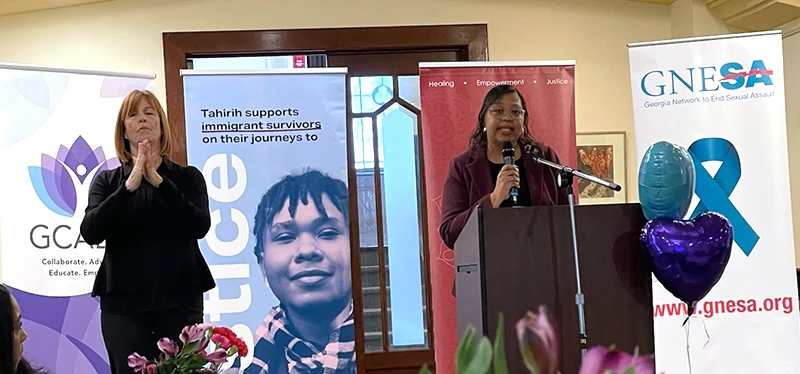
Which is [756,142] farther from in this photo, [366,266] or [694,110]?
[366,266]

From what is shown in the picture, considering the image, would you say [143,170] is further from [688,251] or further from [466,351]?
[688,251]

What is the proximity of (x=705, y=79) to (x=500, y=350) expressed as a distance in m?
1.95

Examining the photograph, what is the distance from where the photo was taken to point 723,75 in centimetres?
324

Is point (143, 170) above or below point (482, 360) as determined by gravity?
above

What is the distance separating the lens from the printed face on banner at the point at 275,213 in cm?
330

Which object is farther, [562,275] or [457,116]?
[457,116]

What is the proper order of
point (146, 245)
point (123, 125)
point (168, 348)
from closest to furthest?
point (168, 348)
point (146, 245)
point (123, 125)

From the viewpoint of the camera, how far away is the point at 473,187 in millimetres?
2846

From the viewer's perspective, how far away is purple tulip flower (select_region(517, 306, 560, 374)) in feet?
6.02

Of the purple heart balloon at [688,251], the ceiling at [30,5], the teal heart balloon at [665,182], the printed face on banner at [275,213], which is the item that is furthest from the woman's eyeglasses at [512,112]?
the ceiling at [30,5]

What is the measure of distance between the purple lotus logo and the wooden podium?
200cm

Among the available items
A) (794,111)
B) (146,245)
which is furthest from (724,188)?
(146,245)

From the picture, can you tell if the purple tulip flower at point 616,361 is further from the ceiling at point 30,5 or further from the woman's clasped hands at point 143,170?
the ceiling at point 30,5

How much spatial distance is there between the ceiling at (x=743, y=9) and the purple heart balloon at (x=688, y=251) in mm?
2069
